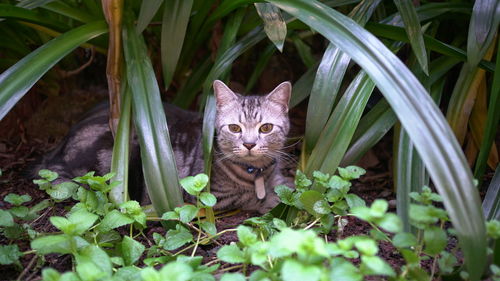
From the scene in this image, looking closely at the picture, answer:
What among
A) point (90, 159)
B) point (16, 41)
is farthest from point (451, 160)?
point (16, 41)

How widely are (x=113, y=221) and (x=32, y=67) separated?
708 mm

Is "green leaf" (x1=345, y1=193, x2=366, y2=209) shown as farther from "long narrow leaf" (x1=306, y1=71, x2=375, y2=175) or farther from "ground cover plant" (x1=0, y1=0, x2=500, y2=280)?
"long narrow leaf" (x1=306, y1=71, x2=375, y2=175)

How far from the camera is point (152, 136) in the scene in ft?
6.81

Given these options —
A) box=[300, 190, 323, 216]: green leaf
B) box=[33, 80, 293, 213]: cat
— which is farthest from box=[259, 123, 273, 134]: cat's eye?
box=[300, 190, 323, 216]: green leaf

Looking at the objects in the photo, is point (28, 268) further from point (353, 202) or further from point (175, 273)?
point (353, 202)

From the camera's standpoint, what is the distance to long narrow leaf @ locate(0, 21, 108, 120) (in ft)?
6.26

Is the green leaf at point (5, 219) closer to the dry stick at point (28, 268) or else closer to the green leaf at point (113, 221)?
the dry stick at point (28, 268)

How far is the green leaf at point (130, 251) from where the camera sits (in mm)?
1750

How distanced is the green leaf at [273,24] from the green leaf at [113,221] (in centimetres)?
88

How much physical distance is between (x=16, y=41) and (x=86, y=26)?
0.78 m

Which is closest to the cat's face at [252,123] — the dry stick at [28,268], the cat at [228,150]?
the cat at [228,150]

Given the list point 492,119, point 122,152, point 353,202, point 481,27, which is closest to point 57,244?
point 122,152

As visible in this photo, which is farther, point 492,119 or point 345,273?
point 492,119

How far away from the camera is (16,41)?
113 inches
